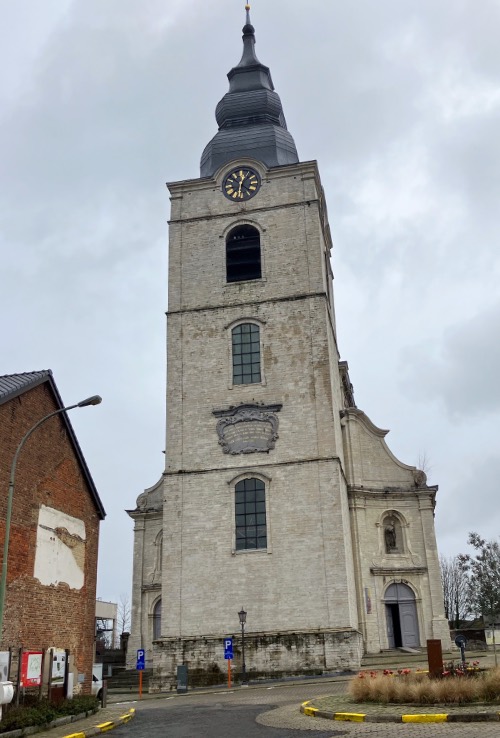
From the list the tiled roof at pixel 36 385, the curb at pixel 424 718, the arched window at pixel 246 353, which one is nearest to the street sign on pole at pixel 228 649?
the tiled roof at pixel 36 385

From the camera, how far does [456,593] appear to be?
6488 centimetres

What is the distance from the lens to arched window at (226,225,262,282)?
3434 cm

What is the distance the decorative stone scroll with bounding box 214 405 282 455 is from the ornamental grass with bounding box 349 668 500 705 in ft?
49.3

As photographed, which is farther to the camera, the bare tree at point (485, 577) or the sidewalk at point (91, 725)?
the bare tree at point (485, 577)

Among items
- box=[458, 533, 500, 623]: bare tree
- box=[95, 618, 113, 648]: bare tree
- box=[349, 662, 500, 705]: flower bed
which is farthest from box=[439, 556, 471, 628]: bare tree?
box=[349, 662, 500, 705]: flower bed

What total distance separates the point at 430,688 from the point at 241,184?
2600 cm

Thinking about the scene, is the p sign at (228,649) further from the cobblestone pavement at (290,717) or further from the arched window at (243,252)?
the arched window at (243,252)

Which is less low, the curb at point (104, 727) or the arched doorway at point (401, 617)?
the arched doorway at point (401, 617)

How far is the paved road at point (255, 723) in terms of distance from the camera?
35.9 ft

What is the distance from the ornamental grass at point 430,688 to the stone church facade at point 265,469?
11832mm

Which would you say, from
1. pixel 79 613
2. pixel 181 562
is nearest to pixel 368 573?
pixel 181 562

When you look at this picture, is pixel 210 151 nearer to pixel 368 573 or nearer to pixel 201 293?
pixel 201 293

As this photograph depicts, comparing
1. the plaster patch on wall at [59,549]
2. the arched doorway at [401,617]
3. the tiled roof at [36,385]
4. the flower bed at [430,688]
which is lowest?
the flower bed at [430,688]

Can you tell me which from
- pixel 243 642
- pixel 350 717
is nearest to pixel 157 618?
pixel 243 642
